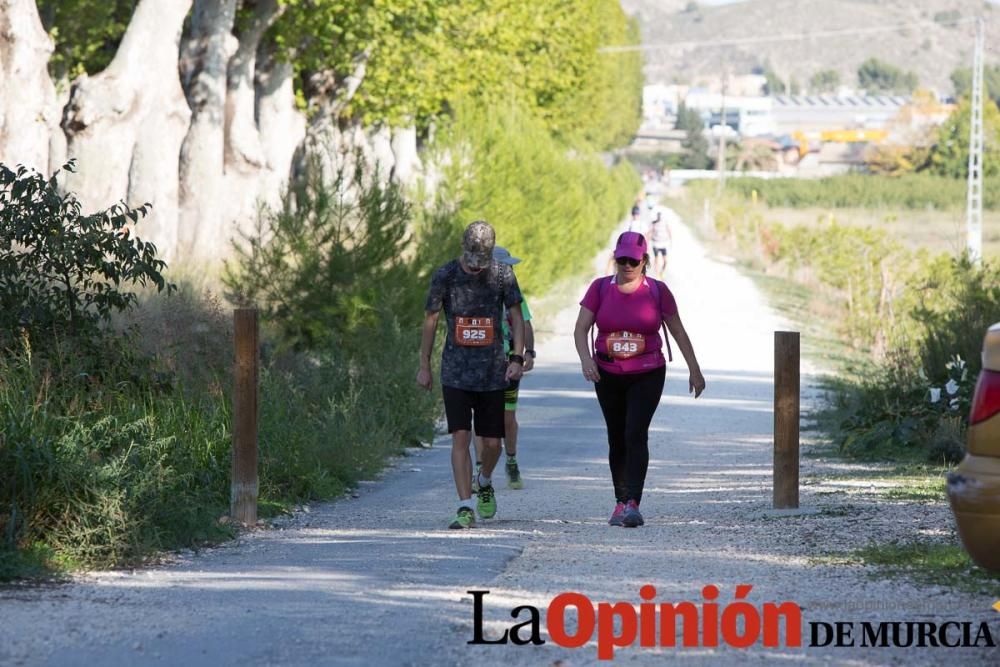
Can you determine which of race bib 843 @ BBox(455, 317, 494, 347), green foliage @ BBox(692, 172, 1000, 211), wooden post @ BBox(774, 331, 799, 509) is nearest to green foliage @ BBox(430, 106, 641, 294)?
wooden post @ BBox(774, 331, 799, 509)

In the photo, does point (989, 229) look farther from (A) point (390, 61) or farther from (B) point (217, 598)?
(B) point (217, 598)

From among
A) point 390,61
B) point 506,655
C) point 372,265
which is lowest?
point 506,655

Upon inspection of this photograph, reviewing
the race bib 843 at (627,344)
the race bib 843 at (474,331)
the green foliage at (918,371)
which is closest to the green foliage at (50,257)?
the race bib 843 at (474,331)

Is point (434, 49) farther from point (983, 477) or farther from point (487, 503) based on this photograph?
point (983, 477)

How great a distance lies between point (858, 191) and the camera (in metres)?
120

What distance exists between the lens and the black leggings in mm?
10617

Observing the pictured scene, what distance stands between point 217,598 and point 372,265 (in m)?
11.0

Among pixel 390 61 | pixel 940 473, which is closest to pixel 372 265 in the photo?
pixel 940 473

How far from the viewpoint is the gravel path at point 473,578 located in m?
6.87

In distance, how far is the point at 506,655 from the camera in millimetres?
6852

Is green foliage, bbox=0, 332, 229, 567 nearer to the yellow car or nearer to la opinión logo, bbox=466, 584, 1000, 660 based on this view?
la opinión logo, bbox=466, 584, 1000, 660

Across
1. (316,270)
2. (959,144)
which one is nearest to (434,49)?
(316,270)

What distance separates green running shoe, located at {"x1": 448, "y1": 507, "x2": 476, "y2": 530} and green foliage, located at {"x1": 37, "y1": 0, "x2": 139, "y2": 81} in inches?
924

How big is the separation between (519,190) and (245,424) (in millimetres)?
22151
